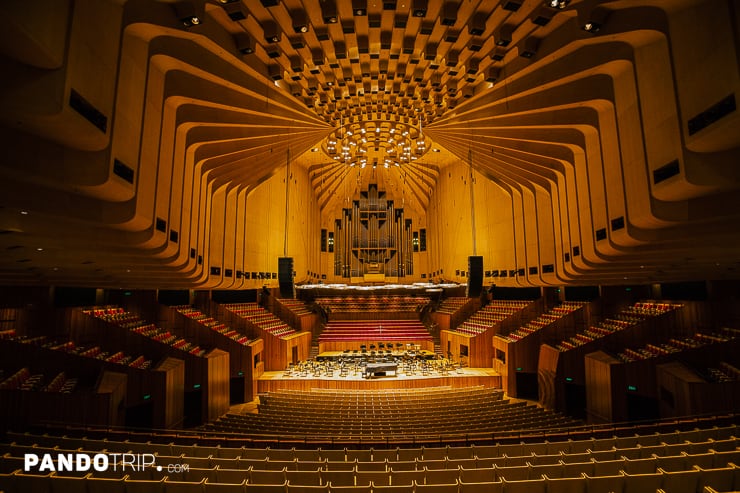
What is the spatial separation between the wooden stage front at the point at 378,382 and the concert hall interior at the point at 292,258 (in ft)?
0.23

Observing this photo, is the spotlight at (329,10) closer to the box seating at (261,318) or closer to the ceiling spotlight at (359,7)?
the ceiling spotlight at (359,7)

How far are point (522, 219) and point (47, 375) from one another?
42.5 feet

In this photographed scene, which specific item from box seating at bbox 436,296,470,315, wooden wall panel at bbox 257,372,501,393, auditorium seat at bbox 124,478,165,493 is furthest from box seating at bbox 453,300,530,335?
auditorium seat at bbox 124,478,165,493

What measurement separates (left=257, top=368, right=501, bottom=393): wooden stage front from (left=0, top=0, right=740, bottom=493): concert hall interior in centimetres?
7

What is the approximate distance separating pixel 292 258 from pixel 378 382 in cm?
612

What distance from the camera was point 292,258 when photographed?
333 inches

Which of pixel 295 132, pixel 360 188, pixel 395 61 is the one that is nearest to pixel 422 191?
pixel 360 188

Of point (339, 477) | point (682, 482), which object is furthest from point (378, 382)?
point (682, 482)

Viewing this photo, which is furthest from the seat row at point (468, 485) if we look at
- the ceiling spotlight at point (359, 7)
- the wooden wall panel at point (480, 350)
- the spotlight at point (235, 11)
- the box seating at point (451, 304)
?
the box seating at point (451, 304)

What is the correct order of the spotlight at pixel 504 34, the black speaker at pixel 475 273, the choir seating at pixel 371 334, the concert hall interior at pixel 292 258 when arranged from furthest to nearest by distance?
the choir seating at pixel 371 334
the black speaker at pixel 475 273
the spotlight at pixel 504 34
the concert hall interior at pixel 292 258

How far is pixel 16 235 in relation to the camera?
4691 millimetres

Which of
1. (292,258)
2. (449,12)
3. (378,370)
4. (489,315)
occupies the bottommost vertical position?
(378,370)

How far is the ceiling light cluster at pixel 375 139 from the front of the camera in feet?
36.2

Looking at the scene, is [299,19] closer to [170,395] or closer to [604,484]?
[604,484]
